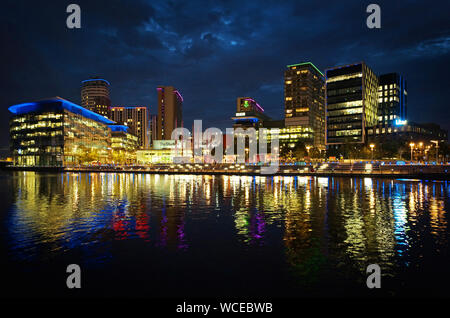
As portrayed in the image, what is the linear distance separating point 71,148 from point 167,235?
482ft

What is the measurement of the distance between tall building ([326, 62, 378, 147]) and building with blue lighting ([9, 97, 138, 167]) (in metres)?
122

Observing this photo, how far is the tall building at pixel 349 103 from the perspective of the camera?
505ft

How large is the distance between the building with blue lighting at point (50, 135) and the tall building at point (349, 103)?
122139mm

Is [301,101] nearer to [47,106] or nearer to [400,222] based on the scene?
[47,106]

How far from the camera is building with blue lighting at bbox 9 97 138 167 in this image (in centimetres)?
13612

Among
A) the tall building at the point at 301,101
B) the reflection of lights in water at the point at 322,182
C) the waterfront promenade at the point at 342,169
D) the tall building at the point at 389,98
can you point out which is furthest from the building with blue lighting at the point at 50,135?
the tall building at the point at 389,98

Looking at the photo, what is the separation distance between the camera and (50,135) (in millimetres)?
136750

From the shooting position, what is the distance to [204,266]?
340 inches

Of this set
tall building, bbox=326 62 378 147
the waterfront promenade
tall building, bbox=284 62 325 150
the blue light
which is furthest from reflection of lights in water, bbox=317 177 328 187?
tall building, bbox=284 62 325 150

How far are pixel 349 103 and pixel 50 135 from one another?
5842 inches

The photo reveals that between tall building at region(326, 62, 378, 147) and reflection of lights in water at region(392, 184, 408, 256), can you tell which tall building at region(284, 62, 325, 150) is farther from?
reflection of lights in water at region(392, 184, 408, 256)

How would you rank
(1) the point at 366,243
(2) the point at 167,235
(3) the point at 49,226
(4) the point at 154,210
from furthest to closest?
(4) the point at 154,210 < (3) the point at 49,226 < (2) the point at 167,235 < (1) the point at 366,243
